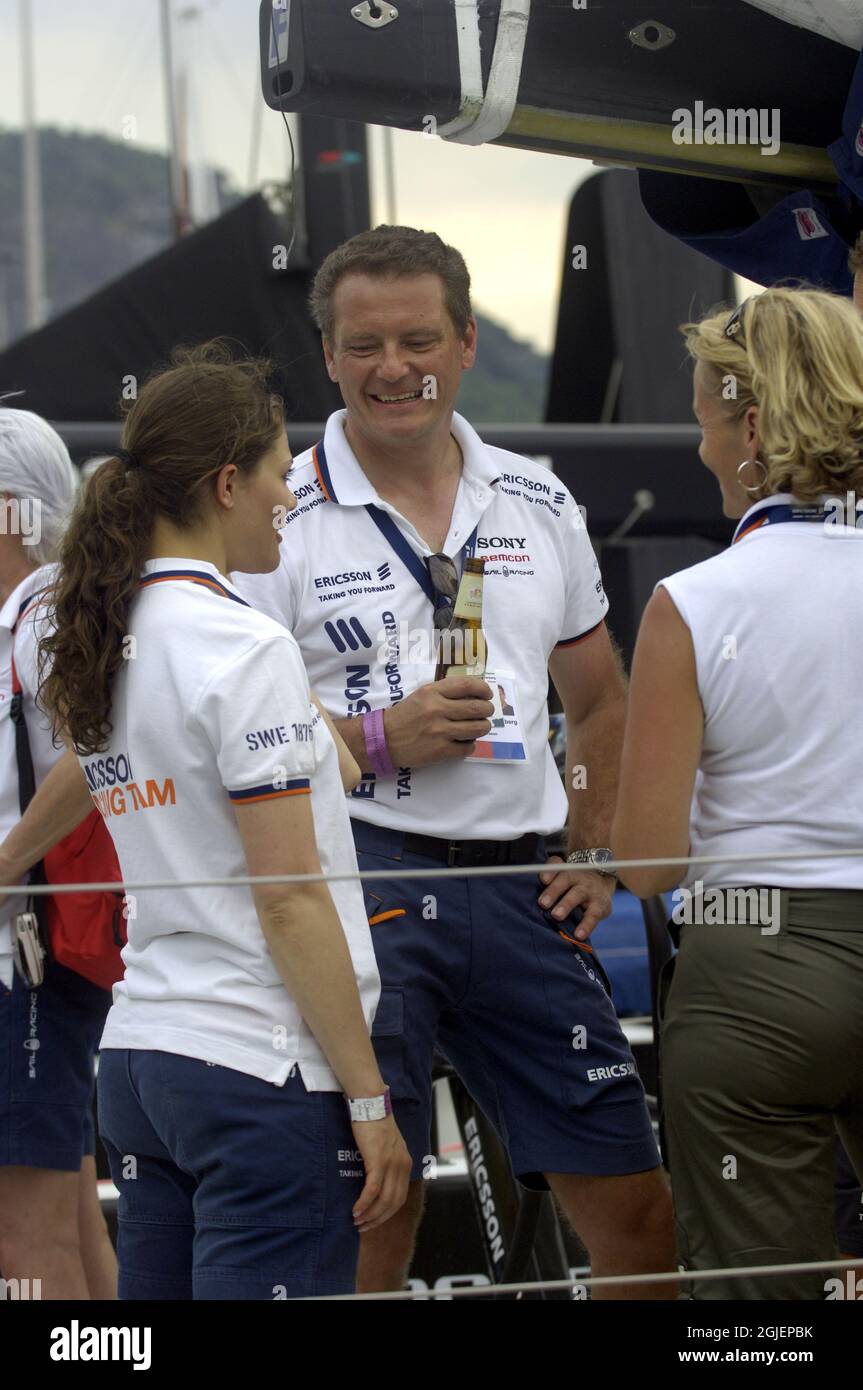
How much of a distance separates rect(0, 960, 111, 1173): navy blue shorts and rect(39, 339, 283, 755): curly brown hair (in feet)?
2.25

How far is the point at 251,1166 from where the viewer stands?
1.79 meters

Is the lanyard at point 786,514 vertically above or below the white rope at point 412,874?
above

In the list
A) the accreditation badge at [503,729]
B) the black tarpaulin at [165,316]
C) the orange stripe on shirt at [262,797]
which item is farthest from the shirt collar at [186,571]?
the black tarpaulin at [165,316]

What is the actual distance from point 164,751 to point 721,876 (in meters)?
0.67

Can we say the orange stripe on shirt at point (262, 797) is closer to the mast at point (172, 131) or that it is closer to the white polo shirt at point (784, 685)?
the white polo shirt at point (784, 685)

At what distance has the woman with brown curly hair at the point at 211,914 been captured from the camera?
1.79 m

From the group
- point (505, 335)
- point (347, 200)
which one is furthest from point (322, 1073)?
point (505, 335)

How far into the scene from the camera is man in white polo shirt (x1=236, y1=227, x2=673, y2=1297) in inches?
89.4

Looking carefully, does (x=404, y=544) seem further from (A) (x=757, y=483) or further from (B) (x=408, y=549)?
(A) (x=757, y=483)

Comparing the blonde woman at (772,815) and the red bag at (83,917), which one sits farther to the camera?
the red bag at (83,917)

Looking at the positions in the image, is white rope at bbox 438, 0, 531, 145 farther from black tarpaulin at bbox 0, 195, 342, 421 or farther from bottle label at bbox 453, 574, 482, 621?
black tarpaulin at bbox 0, 195, 342, 421

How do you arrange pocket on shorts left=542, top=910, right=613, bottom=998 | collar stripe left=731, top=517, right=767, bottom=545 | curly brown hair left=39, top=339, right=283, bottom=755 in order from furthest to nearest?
1. pocket on shorts left=542, top=910, right=613, bottom=998
2. collar stripe left=731, top=517, right=767, bottom=545
3. curly brown hair left=39, top=339, right=283, bottom=755

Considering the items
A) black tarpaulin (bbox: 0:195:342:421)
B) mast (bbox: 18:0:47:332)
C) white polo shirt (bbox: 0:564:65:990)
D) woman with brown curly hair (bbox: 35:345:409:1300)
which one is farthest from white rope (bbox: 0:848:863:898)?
mast (bbox: 18:0:47:332)

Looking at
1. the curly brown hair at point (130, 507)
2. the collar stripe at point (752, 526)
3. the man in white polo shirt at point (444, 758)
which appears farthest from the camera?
the man in white polo shirt at point (444, 758)
